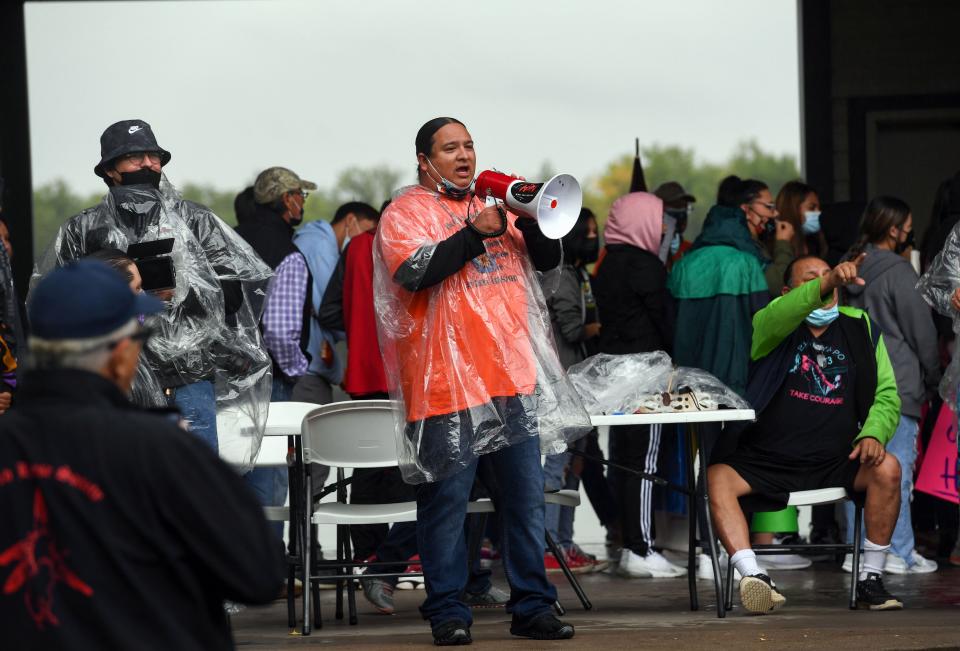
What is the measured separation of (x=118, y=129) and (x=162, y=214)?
1.04 feet

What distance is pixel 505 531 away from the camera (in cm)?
452

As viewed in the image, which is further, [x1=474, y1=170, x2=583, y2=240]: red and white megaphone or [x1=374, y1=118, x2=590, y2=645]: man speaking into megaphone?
[x1=374, y1=118, x2=590, y2=645]: man speaking into megaphone

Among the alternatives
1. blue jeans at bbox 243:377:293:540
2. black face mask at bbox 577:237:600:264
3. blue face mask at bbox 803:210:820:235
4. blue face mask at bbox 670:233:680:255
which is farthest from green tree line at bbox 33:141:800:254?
blue jeans at bbox 243:377:293:540

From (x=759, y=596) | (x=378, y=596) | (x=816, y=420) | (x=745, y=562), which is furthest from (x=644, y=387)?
(x=378, y=596)

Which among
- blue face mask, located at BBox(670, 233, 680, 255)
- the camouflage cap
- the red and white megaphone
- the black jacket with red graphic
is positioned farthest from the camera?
blue face mask, located at BBox(670, 233, 680, 255)

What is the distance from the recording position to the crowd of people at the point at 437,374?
2.15 metres

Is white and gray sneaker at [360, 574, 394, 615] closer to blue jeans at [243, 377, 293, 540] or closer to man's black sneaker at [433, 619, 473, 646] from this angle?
blue jeans at [243, 377, 293, 540]

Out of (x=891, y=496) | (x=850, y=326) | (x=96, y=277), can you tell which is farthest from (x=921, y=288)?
(x=96, y=277)

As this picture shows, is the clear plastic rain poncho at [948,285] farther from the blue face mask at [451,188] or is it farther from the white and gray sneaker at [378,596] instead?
the white and gray sneaker at [378,596]

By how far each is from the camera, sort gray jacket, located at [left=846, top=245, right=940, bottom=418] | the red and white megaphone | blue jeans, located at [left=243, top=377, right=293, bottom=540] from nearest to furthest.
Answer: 1. the red and white megaphone
2. blue jeans, located at [left=243, top=377, right=293, bottom=540]
3. gray jacket, located at [left=846, top=245, right=940, bottom=418]

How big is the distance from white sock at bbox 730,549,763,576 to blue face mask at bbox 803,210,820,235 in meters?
2.36

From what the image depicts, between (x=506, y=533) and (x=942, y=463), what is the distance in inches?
95.8

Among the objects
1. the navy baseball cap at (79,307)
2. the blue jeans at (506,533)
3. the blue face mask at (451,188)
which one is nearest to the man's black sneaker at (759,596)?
the blue jeans at (506,533)

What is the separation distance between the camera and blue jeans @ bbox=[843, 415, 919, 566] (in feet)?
20.1
